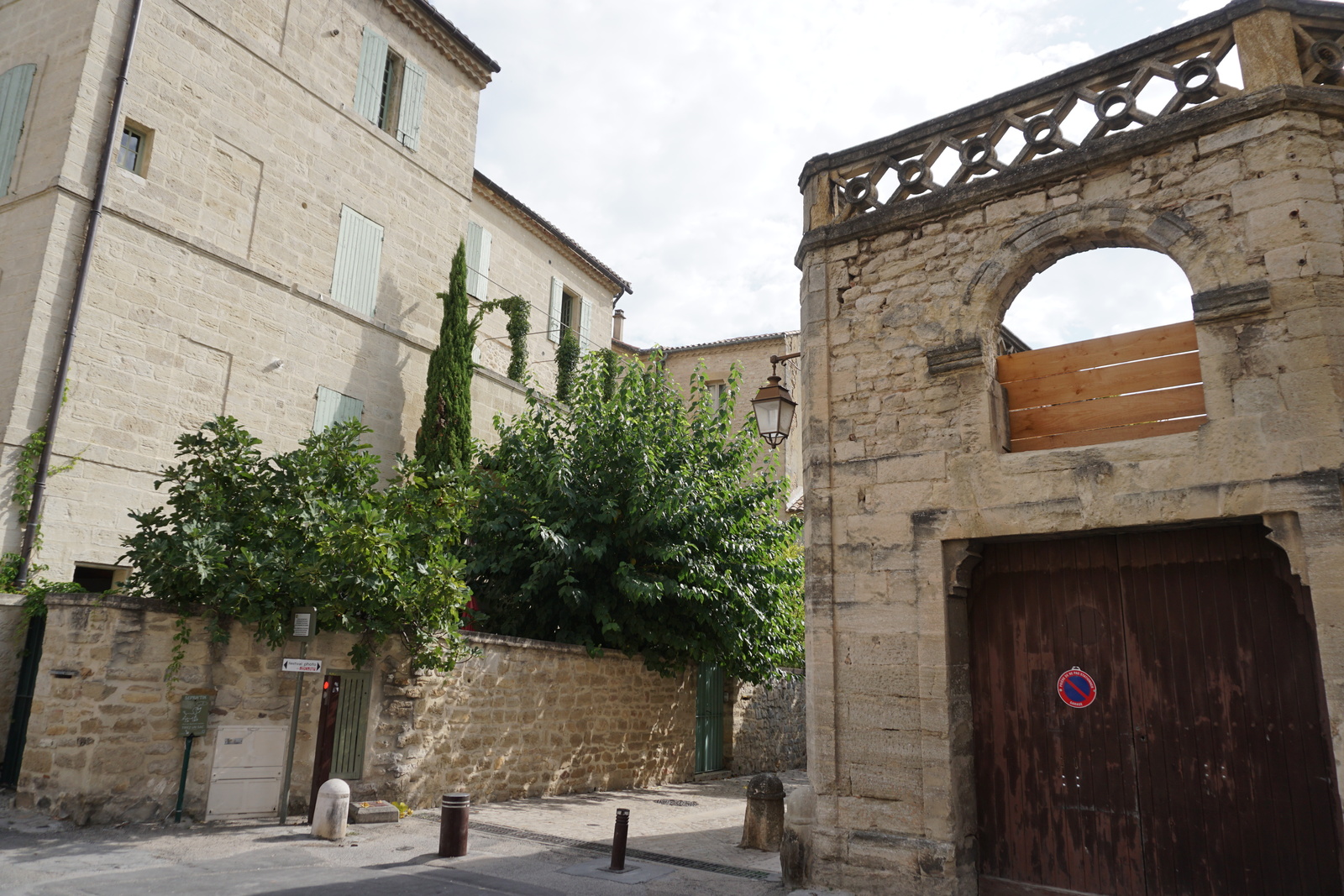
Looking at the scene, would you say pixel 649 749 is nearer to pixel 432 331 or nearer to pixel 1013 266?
pixel 432 331

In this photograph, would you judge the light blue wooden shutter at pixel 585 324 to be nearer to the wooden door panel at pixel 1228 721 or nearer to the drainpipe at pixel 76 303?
the drainpipe at pixel 76 303

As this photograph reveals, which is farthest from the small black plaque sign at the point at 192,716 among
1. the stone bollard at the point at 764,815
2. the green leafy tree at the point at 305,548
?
the stone bollard at the point at 764,815

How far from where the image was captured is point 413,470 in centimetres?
935

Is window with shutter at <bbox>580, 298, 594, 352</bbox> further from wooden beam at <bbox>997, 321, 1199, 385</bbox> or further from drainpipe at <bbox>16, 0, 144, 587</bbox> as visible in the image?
wooden beam at <bbox>997, 321, 1199, 385</bbox>

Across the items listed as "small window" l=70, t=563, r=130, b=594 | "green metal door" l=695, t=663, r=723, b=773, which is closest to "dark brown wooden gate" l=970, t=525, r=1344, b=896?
"green metal door" l=695, t=663, r=723, b=773

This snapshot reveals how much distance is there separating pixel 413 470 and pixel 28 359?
4.54 m

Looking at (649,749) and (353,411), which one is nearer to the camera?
(649,749)

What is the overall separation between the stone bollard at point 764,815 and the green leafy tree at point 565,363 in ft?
34.7

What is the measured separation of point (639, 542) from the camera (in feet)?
37.4

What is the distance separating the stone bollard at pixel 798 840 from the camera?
6148mm

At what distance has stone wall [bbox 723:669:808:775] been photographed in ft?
46.7

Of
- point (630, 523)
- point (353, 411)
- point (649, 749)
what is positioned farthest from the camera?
point (353, 411)

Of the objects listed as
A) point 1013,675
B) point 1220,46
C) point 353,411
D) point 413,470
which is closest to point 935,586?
point 1013,675

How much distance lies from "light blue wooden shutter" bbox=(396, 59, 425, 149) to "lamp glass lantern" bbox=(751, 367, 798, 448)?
1028cm
